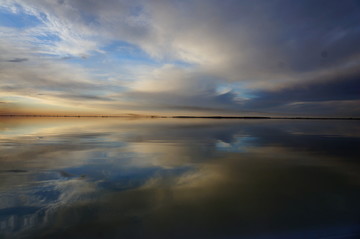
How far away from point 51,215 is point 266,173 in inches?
273

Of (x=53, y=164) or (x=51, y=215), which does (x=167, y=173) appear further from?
(x=53, y=164)

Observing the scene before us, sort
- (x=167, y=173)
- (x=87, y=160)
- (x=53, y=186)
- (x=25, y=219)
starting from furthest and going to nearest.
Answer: (x=87, y=160) → (x=167, y=173) → (x=53, y=186) → (x=25, y=219)

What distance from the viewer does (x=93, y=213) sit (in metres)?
4.70

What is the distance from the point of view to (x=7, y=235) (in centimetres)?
388

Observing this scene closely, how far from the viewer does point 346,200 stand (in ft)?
17.9

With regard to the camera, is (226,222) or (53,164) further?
(53,164)

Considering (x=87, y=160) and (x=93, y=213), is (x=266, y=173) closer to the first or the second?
(x=93, y=213)

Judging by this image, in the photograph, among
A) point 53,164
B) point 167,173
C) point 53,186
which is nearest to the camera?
point 53,186

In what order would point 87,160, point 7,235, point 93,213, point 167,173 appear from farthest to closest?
point 87,160
point 167,173
point 93,213
point 7,235

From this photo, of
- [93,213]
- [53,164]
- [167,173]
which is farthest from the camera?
[53,164]

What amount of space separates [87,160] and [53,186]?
3574mm

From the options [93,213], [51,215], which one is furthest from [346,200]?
[51,215]

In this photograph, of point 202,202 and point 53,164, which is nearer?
point 202,202

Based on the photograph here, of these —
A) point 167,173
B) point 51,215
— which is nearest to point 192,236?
point 51,215
